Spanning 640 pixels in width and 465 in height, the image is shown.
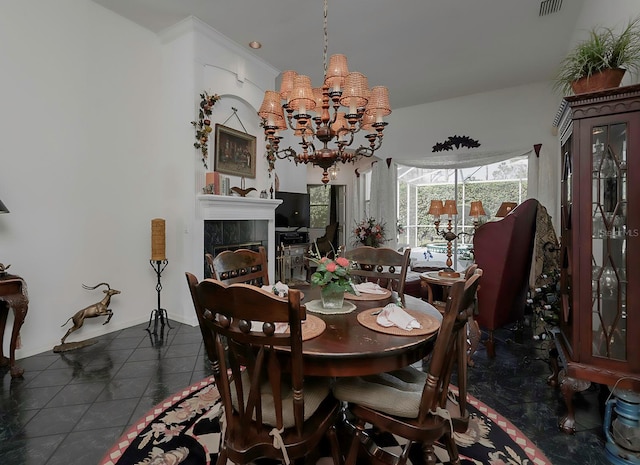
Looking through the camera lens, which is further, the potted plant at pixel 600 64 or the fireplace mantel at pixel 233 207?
the fireplace mantel at pixel 233 207

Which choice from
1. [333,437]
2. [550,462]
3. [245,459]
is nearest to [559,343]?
[550,462]

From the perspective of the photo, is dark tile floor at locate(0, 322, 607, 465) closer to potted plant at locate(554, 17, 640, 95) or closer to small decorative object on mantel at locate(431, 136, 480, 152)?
potted plant at locate(554, 17, 640, 95)

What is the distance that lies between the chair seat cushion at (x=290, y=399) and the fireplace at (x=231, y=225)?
248 centimetres

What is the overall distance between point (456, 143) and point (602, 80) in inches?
159

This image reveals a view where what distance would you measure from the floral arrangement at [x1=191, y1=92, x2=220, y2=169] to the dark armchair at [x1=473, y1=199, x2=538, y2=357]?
2995 millimetres

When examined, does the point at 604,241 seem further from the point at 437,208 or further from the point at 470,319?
the point at 437,208

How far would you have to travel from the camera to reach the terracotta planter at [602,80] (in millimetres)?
1777

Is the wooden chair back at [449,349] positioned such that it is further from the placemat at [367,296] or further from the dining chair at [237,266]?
the dining chair at [237,266]

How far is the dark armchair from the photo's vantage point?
2664 millimetres

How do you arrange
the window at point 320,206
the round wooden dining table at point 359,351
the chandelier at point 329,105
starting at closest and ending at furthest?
the round wooden dining table at point 359,351, the chandelier at point 329,105, the window at point 320,206

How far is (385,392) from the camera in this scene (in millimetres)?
1332

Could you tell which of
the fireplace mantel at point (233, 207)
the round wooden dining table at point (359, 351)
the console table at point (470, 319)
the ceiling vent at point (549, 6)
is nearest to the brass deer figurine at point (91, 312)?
the fireplace mantel at point (233, 207)

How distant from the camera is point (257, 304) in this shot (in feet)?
3.36

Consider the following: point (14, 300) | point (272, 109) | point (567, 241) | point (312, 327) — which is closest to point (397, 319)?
point (312, 327)
